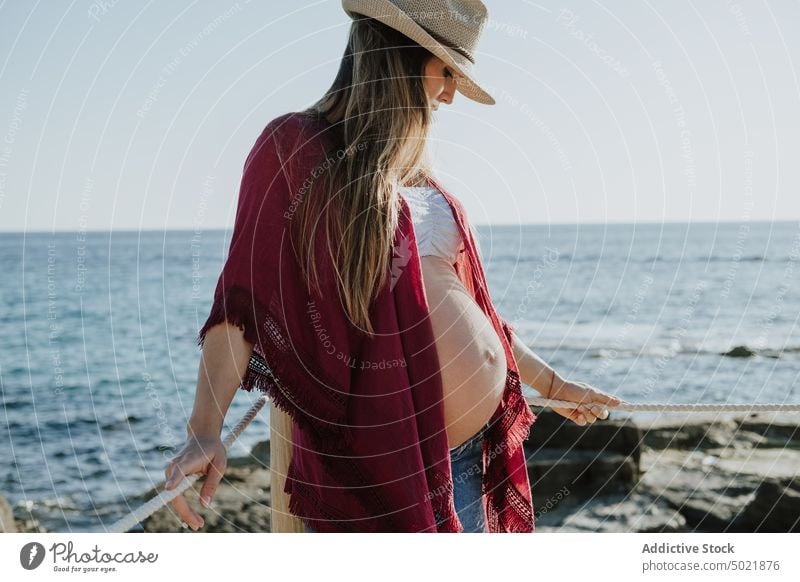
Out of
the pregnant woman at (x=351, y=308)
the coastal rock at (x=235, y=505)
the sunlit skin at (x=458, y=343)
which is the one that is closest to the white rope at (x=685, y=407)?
the sunlit skin at (x=458, y=343)

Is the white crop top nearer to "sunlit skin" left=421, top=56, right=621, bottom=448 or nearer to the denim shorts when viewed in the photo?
"sunlit skin" left=421, top=56, right=621, bottom=448

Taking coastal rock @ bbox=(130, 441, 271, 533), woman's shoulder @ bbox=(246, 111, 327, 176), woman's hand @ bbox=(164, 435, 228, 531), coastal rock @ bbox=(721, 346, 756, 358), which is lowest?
coastal rock @ bbox=(721, 346, 756, 358)

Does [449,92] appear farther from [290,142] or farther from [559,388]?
[559,388]

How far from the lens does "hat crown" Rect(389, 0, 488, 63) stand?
1.46 meters

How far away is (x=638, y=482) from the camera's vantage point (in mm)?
6535

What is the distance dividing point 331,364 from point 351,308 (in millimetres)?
93

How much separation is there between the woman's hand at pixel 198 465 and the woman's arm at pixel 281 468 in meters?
0.22

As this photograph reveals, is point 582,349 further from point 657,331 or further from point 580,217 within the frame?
point 580,217

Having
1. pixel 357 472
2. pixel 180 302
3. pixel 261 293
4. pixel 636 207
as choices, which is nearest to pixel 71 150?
pixel 261 293

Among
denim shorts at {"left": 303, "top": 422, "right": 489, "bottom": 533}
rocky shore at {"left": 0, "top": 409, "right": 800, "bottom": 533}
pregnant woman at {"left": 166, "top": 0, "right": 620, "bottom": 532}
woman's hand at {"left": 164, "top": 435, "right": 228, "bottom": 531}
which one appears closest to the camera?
woman's hand at {"left": 164, "top": 435, "right": 228, "bottom": 531}

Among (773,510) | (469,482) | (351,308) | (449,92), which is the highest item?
(449,92)

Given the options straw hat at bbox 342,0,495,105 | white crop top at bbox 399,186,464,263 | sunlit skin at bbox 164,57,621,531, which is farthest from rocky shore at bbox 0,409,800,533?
straw hat at bbox 342,0,495,105

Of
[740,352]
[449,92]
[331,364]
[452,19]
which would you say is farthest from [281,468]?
[740,352]
